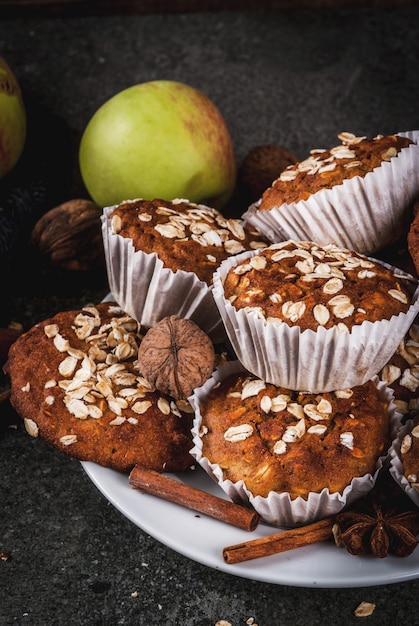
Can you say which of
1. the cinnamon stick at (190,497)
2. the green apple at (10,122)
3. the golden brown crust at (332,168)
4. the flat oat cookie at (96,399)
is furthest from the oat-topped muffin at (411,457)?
the green apple at (10,122)

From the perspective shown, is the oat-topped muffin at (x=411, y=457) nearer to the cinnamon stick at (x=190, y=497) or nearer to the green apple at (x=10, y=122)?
the cinnamon stick at (x=190, y=497)

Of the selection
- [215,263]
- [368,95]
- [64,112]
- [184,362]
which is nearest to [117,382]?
[184,362]

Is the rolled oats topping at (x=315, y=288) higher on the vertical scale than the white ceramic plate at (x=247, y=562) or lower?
higher

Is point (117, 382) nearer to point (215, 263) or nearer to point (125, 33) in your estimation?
point (215, 263)

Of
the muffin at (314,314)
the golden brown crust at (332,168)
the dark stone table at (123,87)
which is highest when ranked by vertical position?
the golden brown crust at (332,168)

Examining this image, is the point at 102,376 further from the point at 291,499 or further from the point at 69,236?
the point at 69,236

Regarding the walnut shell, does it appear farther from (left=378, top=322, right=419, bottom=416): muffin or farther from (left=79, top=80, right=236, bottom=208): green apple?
(left=79, top=80, right=236, bottom=208): green apple

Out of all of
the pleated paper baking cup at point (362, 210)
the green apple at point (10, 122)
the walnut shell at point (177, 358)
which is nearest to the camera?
the walnut shell at point (177, 358)
